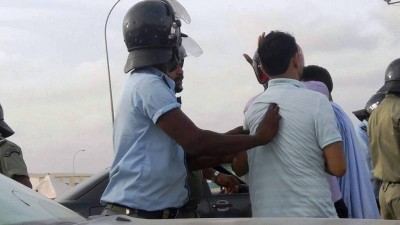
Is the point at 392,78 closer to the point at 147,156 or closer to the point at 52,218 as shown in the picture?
the point at 147,156

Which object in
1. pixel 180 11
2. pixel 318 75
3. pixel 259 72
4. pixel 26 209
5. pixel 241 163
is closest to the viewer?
pixel 26 209

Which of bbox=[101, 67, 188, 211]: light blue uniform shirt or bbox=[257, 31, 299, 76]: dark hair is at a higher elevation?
bbox=[257, 31, 299, 76]: dark hair

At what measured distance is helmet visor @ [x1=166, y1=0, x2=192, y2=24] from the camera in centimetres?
413

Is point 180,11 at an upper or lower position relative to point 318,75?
upper

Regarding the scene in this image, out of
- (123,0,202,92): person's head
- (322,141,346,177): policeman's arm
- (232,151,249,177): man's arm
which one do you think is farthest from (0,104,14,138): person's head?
(322,141,346,177): policeman's arm

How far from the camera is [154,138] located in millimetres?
3564

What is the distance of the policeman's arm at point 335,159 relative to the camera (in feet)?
11.2

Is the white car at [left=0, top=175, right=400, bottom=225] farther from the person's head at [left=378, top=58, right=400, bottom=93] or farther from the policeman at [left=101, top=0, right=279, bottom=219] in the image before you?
the person's head at [left=378, top=58, right=400, bottom=93]

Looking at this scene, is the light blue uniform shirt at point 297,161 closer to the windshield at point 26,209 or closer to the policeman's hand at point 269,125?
the policeman's hand at point 269,125

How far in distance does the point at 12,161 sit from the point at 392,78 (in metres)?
2.92

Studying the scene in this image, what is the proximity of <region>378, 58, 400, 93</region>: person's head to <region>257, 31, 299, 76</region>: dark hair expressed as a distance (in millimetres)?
2374

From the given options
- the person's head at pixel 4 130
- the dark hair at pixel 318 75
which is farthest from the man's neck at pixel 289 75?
the person's head at pixel 4 130

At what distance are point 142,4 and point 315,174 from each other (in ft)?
4.02

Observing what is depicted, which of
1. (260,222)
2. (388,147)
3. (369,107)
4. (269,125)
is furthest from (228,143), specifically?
(369,107)
